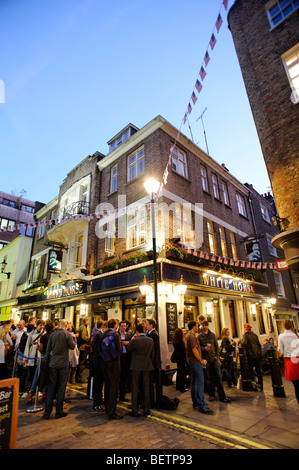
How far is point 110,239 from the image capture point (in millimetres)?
13523

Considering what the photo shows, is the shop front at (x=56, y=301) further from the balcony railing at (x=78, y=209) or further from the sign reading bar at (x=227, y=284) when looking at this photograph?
the sign reading bar at (x=227, y=284)

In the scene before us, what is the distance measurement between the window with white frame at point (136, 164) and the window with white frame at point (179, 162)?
5.61ft

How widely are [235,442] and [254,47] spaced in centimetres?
1332

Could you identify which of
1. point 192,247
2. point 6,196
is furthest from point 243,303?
point 6,196

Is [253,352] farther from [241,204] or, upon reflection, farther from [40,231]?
[40,231]

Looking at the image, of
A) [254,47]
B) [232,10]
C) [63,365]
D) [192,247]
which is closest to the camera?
[63,365]

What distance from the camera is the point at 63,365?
513 cm

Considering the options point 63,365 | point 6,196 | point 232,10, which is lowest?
point 63,365

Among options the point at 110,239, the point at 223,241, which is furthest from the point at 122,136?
the point at 223,241

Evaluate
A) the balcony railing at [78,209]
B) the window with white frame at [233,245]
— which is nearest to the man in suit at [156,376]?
the balcony railing at [78,209]

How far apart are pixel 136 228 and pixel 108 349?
7.54 m

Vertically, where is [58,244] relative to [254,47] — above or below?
below
